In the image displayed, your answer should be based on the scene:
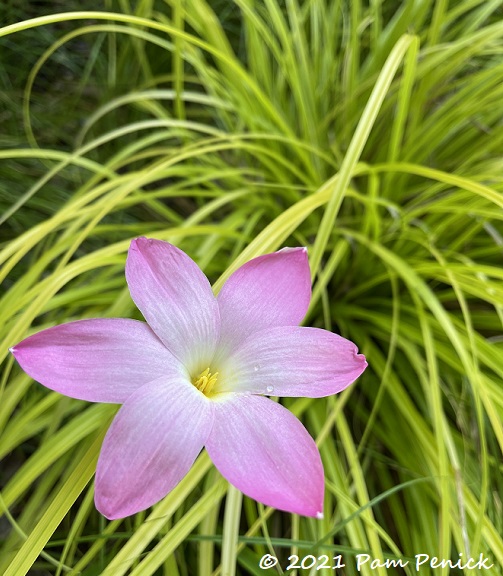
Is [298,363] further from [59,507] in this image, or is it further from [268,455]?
[59,507]

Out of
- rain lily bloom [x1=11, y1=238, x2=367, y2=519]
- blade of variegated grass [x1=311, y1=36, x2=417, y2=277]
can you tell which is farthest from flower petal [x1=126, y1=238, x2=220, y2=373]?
blade of variegated grass [x1=311, y1=36, x2=417, y2=277]

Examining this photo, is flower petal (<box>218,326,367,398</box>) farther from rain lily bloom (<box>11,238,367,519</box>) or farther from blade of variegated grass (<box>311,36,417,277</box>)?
blade of variegated grass (<box>311,36,417,277</box>)

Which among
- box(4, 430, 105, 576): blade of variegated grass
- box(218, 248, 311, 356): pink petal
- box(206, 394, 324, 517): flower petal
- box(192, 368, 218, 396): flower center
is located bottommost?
box(4, 430, 105, 576): blade of variegated grass

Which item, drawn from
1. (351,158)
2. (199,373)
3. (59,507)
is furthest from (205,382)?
(351,158)

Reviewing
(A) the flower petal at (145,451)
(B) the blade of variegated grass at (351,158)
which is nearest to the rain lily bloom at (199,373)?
(A) the flower petal at (145,451)

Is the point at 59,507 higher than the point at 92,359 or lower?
lower

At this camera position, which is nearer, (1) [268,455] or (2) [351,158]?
(1) [268,455]

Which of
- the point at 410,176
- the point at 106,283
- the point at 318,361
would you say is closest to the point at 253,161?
the point at 410,176
